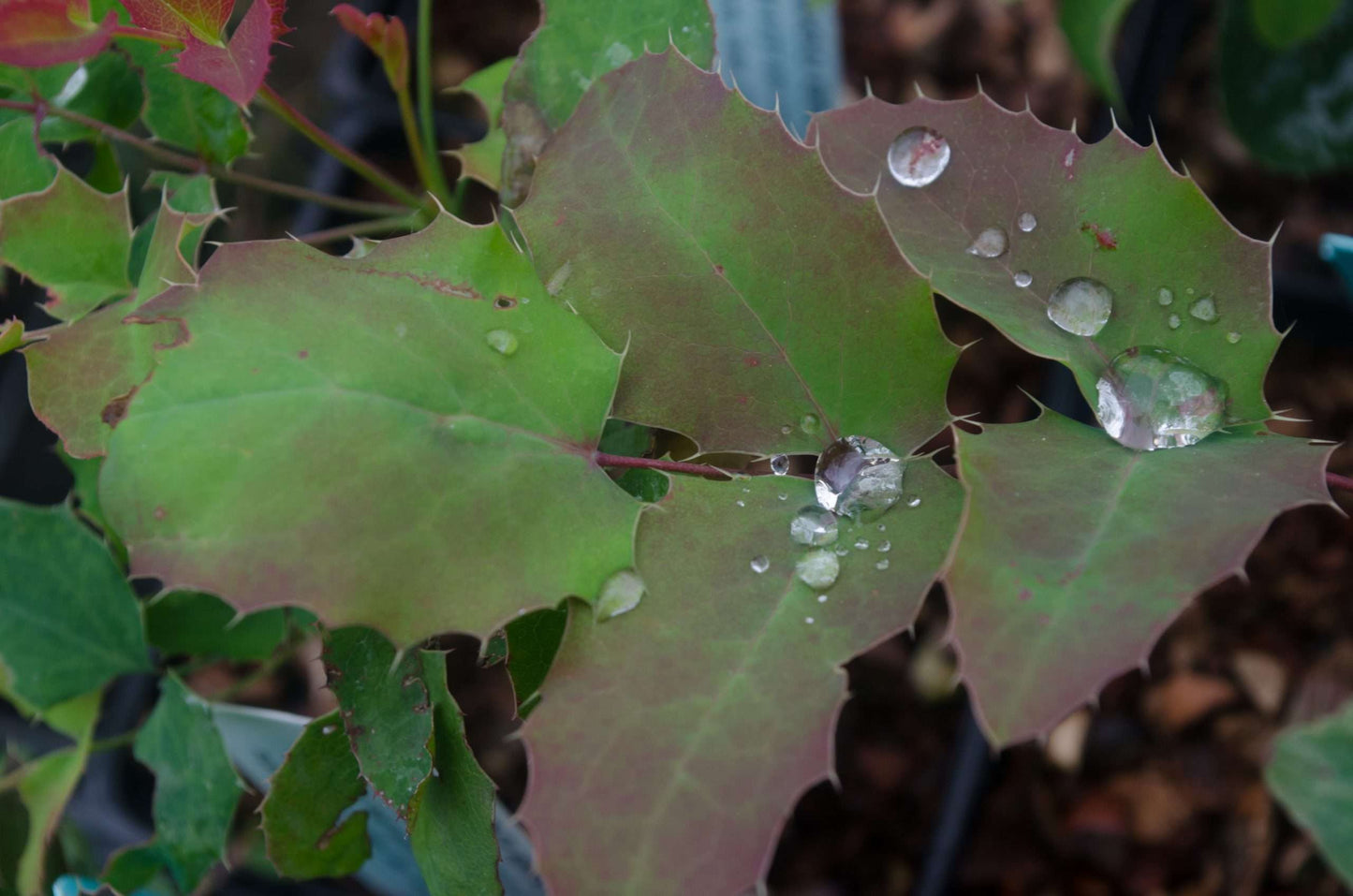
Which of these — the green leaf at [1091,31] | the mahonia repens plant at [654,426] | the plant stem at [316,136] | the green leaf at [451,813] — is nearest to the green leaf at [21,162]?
the mahonia repens plant at [654,426]

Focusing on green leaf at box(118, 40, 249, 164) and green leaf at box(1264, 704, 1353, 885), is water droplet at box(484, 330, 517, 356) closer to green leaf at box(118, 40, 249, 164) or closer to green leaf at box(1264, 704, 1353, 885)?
green leaf at box(118, 40, 249, 164)

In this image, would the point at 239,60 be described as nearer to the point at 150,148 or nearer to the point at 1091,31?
the point at 150,148

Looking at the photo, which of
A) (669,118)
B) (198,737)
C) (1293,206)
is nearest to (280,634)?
(198,737)

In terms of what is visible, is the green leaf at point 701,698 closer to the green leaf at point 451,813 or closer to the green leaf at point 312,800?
the green leaf at point 451,813

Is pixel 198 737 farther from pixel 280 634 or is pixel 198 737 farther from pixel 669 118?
pixel 669 118

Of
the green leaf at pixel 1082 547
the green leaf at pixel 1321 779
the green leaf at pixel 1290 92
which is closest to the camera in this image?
the green leaf at pixel 1082 547

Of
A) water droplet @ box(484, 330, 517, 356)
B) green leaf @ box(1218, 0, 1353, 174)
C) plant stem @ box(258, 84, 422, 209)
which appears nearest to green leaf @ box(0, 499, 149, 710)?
plant stem @ box(258, 84, 422, 209)
